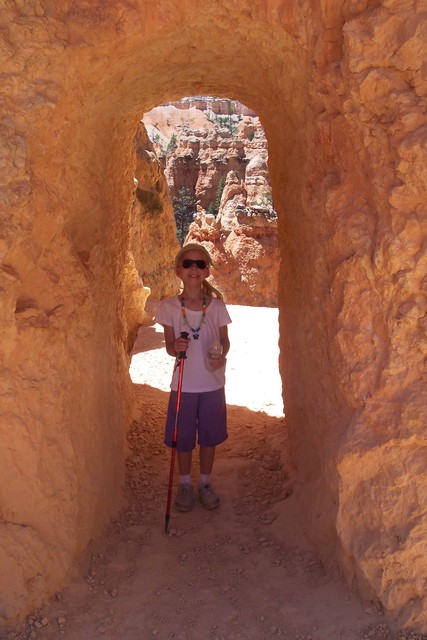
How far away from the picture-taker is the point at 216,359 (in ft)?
11.5

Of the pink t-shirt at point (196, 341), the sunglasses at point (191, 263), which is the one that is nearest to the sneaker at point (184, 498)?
the pink t-shirt at point (196, 341)

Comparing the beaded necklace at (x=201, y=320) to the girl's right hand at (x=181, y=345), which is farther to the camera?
the beaded necklace at (x=201, y=320)

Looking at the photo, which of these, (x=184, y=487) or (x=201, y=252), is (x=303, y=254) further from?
(x=184, y=487)

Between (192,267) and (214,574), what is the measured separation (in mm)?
1862

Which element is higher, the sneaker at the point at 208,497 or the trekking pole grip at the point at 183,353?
the trekking pole grip at the point at 183,353

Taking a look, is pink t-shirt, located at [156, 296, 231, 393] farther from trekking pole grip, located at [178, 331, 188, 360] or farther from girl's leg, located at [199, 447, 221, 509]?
girl's leg, located at [199, 447, 221, 509]

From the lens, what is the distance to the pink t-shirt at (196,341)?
141 inches

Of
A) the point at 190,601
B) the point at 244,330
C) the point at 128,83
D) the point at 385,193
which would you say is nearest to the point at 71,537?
→ the point at 190,601

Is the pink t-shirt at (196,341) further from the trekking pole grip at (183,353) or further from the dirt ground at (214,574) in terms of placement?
the dirt ground at (214,574)

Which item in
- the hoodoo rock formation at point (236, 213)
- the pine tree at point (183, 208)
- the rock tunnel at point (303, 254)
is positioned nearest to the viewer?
the rock tunnel at point (303, 254)

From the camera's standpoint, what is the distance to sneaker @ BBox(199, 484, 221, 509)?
145 inches

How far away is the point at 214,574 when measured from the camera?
3039 millimetres

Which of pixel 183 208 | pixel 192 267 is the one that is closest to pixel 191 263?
pixel 192 267

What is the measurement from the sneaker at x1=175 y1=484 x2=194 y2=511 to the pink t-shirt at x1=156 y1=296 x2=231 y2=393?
28.0 inches
